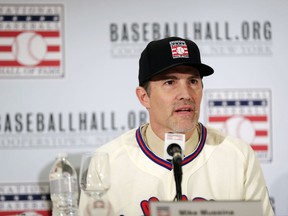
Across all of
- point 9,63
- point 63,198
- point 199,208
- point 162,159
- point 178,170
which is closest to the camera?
point 199,208

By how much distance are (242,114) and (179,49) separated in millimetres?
903

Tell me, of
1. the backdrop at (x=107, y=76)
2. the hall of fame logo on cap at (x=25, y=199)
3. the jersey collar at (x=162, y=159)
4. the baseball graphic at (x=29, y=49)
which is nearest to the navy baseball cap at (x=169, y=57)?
the jersey collar at (x=162, y=159)

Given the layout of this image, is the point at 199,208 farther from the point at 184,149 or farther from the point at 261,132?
the point at 261,132

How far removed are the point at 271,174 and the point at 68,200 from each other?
4.26ft

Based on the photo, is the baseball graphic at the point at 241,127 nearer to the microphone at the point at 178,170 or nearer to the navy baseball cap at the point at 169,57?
the navy baseball cap at the point at 169,57

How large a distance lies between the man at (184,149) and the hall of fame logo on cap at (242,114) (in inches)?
23.9

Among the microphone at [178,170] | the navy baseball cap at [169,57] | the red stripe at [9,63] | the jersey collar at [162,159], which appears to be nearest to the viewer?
the microphone at [178,170]

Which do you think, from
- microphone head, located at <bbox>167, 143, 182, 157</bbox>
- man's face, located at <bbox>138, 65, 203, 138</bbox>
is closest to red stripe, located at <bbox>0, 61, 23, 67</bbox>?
man's face, located at <bbox>138, 65, 203, 138</bbox>

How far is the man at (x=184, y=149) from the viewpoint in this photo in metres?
1.80

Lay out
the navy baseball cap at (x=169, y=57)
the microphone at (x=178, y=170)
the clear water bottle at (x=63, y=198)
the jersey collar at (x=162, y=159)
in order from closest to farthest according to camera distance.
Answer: the microphone at (x=178, y=170) → the clear water bottle at (x=63, y=198) → the navy baseball cap at (x=169, y=57) → the jersey collar at (x=162, y=159)

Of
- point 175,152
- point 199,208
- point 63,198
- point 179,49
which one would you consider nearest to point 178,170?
point 175,152

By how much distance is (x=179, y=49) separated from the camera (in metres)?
1.78

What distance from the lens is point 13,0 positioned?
8.23ft

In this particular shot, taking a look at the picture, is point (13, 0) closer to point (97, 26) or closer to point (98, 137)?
point (97, 26)
